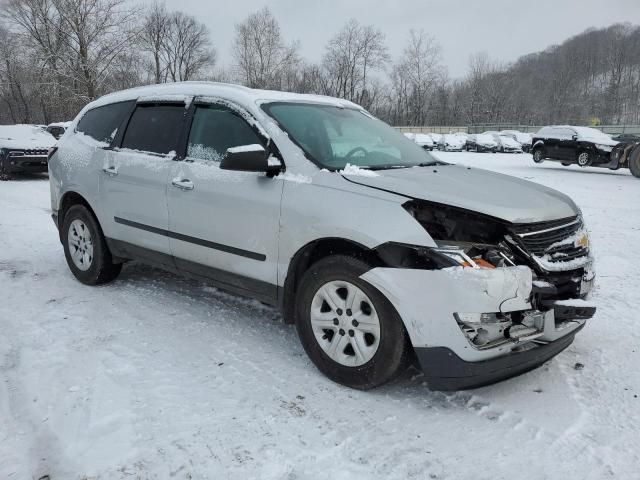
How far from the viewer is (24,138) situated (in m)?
13.6

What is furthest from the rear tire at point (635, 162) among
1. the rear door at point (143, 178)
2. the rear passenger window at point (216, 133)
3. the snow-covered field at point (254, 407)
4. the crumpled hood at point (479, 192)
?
the rear door at point (143, 178)

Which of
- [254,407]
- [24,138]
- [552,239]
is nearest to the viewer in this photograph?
[254,407]

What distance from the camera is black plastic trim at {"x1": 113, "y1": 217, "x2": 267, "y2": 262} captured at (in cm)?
331

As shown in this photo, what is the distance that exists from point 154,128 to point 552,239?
315cm

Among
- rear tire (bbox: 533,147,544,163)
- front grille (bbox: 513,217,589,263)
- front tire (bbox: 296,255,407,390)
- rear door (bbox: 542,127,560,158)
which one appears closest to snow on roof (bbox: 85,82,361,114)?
front tire (bbox: 296,255,407,390)

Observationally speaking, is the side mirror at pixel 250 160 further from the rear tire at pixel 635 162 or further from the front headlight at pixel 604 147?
the front headlight at pixel 604 147

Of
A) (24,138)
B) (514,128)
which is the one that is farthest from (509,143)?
(24,138)

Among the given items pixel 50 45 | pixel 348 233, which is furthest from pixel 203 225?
pixel 50 45

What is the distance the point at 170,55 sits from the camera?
56.6 meters

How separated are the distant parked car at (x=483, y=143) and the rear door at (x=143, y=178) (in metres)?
31.6

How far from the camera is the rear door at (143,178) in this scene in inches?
153

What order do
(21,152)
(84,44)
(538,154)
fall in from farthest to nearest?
(84,44)
(538,154)
(21,152)

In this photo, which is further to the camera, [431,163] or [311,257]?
[431,163]

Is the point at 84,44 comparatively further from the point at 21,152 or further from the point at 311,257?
the point at 311,257
